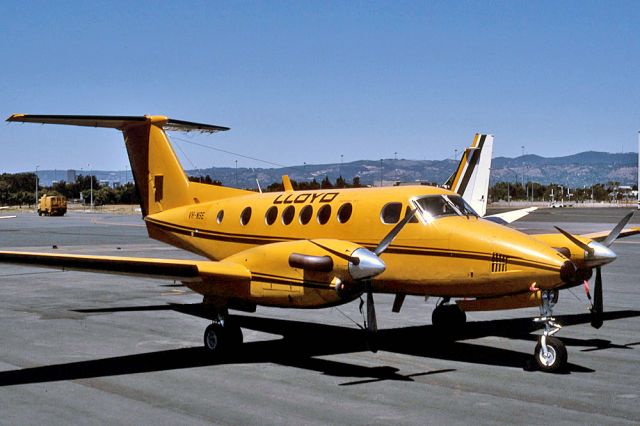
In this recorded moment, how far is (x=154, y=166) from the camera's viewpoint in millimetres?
19703

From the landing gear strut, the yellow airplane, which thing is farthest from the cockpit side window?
the landing gear strut

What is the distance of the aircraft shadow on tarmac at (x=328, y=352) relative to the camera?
12.1 meters

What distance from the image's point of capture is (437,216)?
1339 cm

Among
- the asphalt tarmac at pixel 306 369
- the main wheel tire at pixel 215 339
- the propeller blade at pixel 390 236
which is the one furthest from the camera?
the main wheel tire at pixel 215 339

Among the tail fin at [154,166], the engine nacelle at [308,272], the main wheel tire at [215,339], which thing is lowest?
the main wheel tire at [215,339]

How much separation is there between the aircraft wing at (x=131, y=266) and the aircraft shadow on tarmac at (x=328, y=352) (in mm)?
1529

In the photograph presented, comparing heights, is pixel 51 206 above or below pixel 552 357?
above

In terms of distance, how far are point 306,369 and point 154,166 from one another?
359 inches

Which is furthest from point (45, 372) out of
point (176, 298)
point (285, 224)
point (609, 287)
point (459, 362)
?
→ point (609, 287)

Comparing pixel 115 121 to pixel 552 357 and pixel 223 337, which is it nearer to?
pixel 223 337

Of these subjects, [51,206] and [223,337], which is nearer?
[223,337]

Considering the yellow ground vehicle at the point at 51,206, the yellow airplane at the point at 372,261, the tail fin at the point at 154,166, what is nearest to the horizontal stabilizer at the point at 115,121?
the tail fin at the point at 154,166

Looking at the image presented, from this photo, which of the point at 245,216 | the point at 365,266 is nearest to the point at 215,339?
the point at 365,266

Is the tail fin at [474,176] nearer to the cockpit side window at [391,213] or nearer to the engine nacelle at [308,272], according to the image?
the cockpit side window at [391,213]
